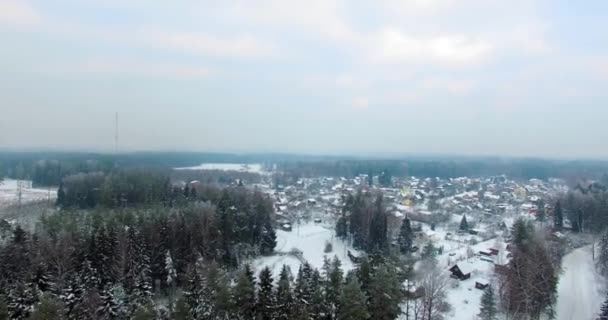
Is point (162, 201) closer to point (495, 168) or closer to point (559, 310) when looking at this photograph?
point (559, 310)

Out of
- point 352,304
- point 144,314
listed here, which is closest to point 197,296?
point 144,314

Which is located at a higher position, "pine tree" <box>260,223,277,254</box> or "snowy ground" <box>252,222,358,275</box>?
"pine tree" <box>260,223,277,254</box>

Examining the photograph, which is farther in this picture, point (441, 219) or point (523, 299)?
point (441, 219)

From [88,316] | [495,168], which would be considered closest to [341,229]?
[88,316]

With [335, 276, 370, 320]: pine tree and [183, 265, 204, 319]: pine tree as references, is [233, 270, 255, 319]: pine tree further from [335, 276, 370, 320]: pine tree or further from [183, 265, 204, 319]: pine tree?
[335, 276, 370, 320]: pine tree

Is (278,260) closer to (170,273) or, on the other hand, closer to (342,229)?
(342,229)

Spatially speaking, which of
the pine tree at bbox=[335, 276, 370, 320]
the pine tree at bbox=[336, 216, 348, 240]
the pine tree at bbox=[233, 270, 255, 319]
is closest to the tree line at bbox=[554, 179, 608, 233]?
the pine tree at bbox=[336, 216, 348, 240]
